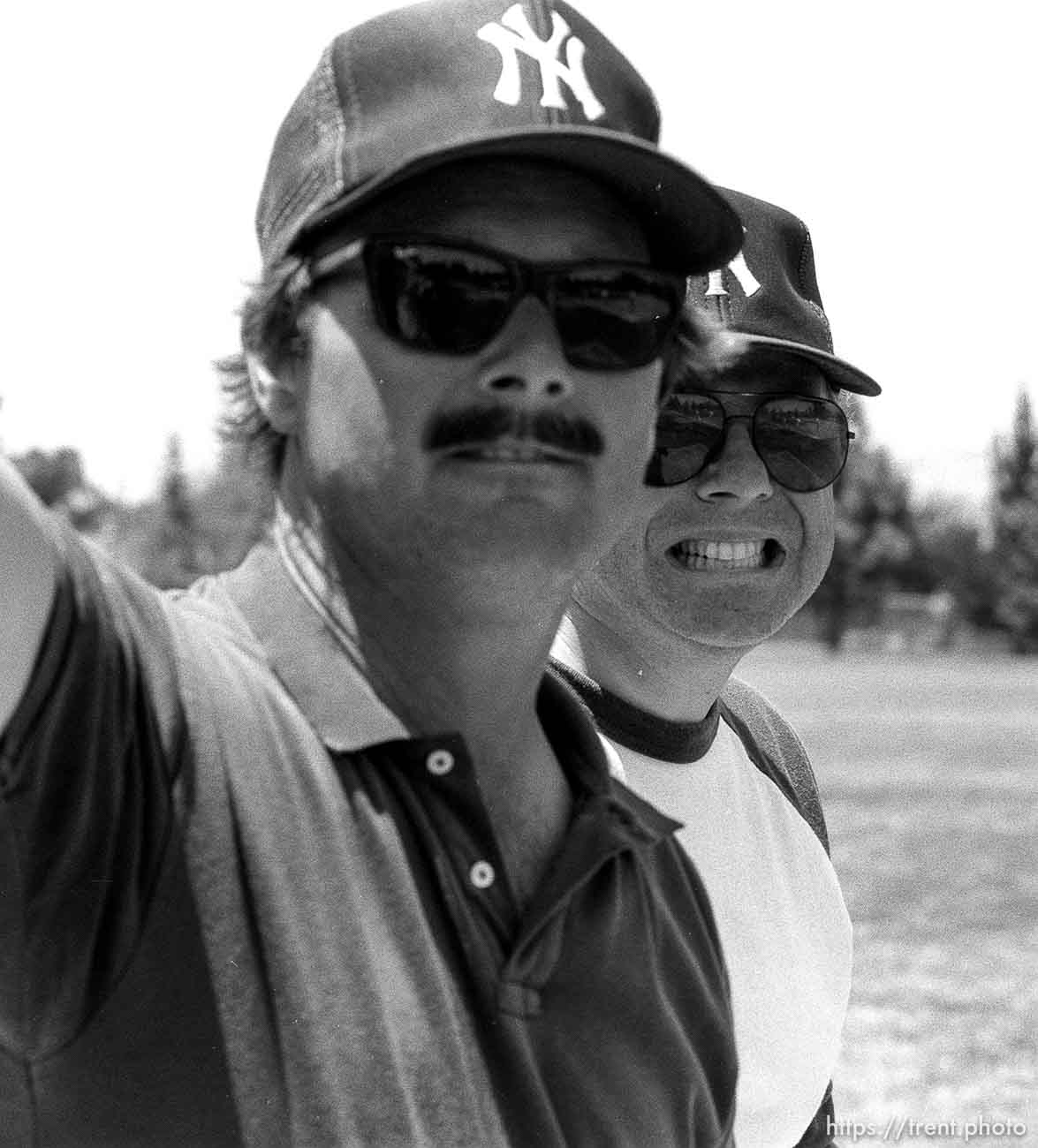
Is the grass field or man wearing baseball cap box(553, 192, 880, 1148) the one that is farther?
the grass field

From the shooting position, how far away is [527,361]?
173 centimetres

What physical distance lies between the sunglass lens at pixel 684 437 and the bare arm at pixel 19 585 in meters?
1.83

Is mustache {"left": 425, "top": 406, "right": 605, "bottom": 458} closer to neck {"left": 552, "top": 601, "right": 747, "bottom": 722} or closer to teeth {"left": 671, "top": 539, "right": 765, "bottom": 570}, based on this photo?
neck {"left": 552, "top": 601, "right": 747, "bottom": 722}

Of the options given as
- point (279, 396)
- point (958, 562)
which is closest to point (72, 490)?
point (958, 562)

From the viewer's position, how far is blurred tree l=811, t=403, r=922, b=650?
58.3 meters

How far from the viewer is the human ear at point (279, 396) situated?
1.81 metres

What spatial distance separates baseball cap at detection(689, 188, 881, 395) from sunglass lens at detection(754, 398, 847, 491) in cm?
9

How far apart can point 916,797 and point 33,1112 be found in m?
16.7

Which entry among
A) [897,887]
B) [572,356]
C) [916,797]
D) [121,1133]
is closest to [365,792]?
[121,1133]

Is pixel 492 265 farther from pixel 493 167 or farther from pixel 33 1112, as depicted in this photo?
pixel 33 1112

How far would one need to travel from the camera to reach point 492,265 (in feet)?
5.64

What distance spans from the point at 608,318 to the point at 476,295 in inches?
6.2

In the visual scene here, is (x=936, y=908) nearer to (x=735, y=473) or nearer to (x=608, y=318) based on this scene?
(x=735, y=473)

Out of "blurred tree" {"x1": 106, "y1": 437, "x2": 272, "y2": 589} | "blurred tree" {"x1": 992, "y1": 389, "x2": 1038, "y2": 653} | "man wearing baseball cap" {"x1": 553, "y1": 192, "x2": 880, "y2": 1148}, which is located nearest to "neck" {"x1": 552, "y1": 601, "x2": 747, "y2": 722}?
"man wearing baseball cap" {"x1": 553, "y1": 192, "x2": 880, "y2": 1148}
